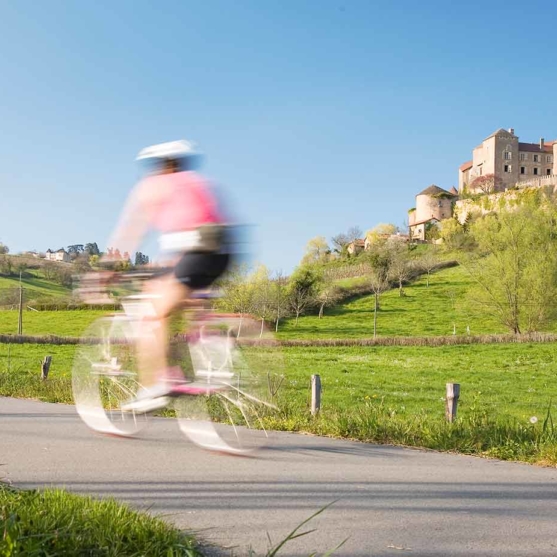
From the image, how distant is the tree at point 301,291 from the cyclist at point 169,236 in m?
54.0

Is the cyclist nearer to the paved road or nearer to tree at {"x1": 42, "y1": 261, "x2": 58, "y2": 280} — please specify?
the paved road

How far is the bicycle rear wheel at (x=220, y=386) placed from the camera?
16.8ft

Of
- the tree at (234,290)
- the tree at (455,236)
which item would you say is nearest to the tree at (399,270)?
the tree at (455,236)

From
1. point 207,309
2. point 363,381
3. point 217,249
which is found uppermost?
point 217,249

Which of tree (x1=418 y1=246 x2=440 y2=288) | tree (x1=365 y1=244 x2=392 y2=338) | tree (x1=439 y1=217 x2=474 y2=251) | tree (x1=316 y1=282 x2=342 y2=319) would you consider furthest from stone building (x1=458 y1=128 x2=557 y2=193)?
tree (x1=316 y1=282 x2=342 y2=319)

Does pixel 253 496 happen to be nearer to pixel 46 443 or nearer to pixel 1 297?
pixel 46 443

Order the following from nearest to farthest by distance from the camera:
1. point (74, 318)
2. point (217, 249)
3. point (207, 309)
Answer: point (217, 249) < point (207, 309) < point (74, 318)

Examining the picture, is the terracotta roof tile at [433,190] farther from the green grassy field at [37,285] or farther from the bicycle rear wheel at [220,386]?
the bicycle rear wheel at [220,386]

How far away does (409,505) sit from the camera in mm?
3750

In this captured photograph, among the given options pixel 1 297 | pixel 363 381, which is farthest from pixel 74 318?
pixel 363 381

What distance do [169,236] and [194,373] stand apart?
108cm

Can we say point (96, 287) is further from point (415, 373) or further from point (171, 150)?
point (415, 373)

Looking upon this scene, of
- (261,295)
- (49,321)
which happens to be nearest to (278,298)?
(261,295)

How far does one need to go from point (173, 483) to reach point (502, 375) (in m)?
25.5
